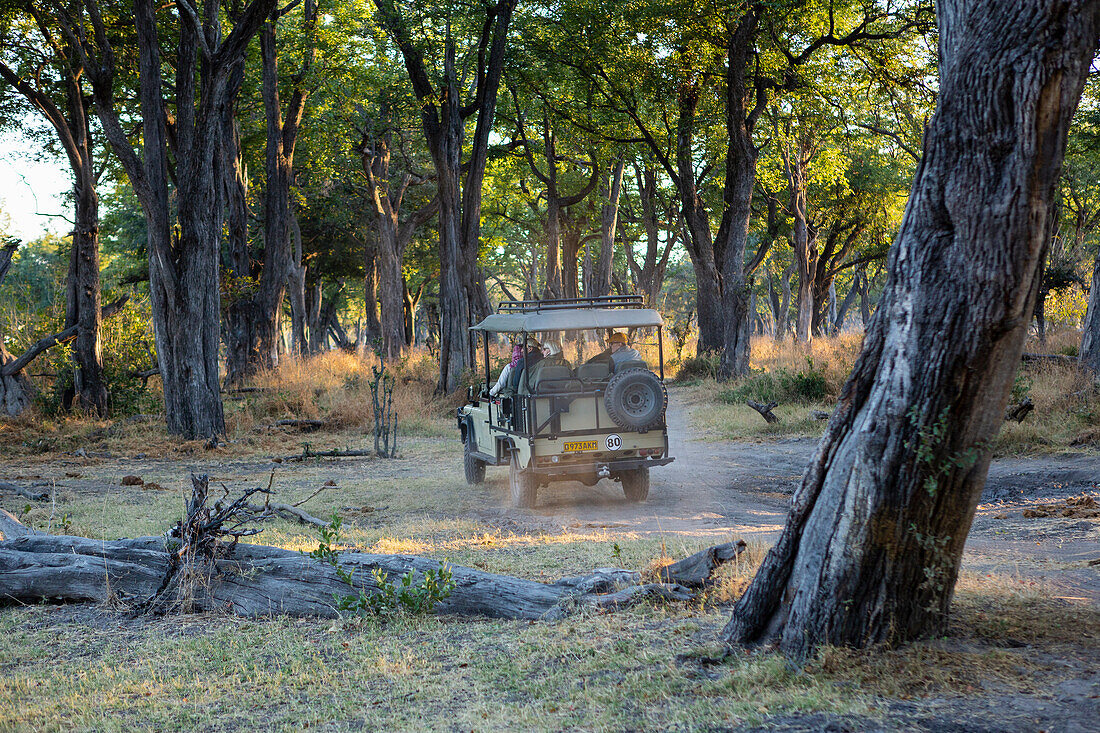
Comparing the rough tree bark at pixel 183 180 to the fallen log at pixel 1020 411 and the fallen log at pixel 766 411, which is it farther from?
the fallen log at pixel 1020 411

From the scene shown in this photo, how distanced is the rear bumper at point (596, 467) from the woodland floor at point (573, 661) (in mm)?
964

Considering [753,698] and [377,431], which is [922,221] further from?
[377,431]

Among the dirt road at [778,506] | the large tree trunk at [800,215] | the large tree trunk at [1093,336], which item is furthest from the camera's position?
the large tree trunk at [800,215]

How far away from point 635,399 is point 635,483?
1137 mm

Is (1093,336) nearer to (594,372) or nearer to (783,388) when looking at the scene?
(783,388)

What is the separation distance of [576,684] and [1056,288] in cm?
2528

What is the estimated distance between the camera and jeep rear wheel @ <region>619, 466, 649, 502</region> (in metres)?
10.4

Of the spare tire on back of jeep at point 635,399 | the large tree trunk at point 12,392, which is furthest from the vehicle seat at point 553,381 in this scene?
the large tree trunk at point 12,392

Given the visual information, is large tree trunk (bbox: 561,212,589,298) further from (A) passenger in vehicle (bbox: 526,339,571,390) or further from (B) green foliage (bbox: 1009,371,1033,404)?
(A) passenger in vehicle (bbox: 526,339,571,390)

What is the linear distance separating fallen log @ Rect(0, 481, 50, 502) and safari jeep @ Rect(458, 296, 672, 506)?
18.1 ft

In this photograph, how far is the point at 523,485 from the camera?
1026 cm

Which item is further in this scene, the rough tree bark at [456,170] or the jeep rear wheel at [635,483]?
the rough tree bark at [456,170]

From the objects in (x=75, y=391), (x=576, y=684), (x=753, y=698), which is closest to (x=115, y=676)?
(x=576, y=684)

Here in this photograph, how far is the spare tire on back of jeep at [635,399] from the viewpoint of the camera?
32.1 ft
